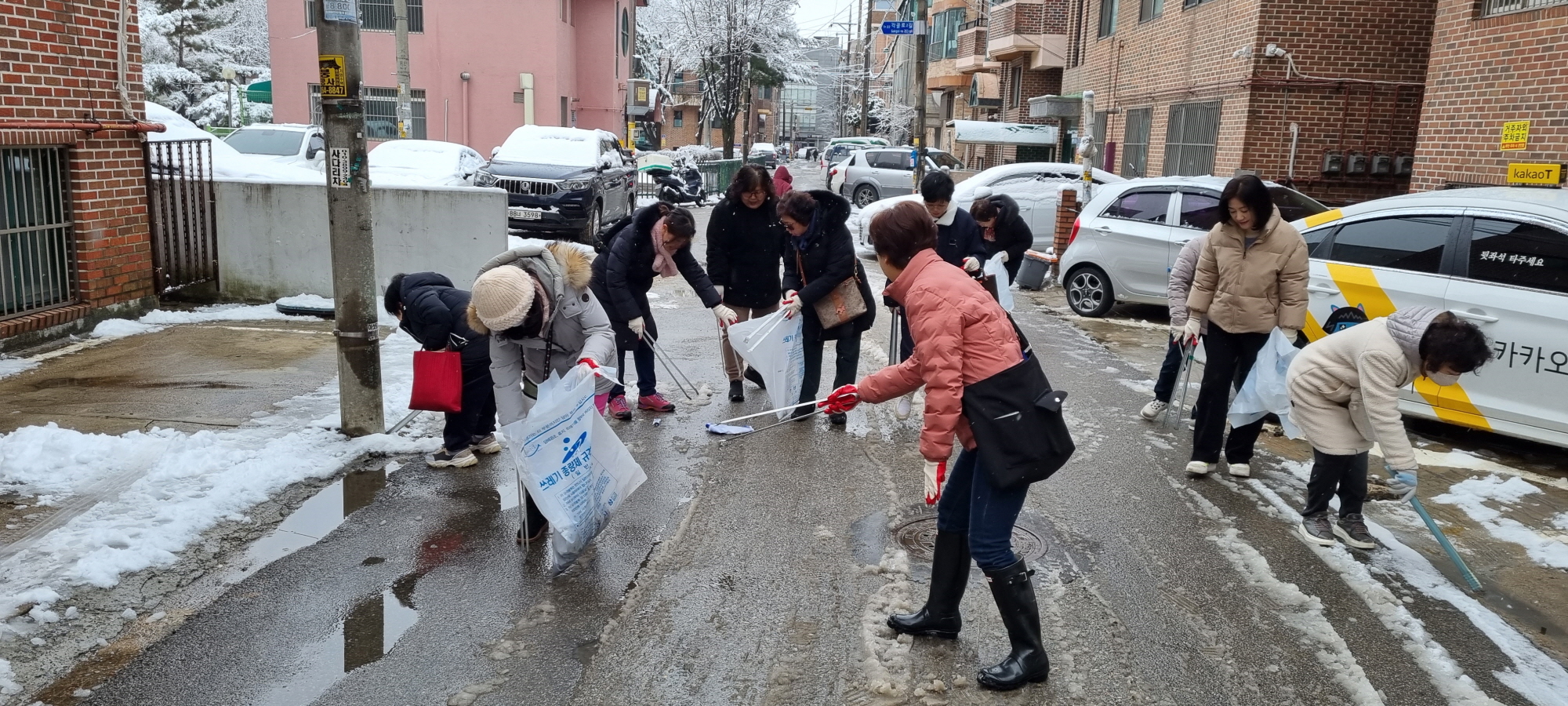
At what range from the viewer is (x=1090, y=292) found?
39.6 ft

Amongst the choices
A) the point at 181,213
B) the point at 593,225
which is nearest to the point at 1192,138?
the point at 593,225

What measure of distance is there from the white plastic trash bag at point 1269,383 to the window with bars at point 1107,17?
17.4m

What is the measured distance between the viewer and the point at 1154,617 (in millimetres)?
4355

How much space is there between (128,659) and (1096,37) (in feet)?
73.7

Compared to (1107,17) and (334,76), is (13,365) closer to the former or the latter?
(334,76)

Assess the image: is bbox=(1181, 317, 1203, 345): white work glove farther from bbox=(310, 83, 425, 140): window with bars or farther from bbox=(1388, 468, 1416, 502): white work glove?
bbox=(310, 83, 425, 140): window with bars

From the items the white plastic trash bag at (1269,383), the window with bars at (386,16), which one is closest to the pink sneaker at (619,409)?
the white plastic trash bag at (1269,383)

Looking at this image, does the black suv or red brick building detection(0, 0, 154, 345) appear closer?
red brick building detection(0, 0, 154, 345)

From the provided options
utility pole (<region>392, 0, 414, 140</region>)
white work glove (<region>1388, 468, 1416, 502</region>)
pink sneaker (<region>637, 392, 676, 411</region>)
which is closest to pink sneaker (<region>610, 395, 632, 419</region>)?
pink sneaker (<region>637, 392, 676, 411</region>)

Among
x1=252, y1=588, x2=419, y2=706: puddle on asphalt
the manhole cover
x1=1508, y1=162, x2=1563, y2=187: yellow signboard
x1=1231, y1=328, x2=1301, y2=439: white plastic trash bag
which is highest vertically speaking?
x1=1508, y1=162, x2=1563, y2=187: yellow signboard

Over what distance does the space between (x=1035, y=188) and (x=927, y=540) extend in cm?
1171

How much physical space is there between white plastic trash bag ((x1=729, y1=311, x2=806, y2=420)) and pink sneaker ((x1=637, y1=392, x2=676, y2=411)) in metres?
0.90

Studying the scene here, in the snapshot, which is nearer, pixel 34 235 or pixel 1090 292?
pixel 34 235

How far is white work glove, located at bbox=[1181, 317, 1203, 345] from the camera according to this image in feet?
20.9
